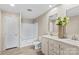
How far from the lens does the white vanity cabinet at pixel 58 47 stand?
1.69m

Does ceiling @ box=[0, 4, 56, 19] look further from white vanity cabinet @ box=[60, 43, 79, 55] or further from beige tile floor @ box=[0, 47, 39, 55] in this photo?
white vanity cabinet @ box=[60, 43, 79, 55]

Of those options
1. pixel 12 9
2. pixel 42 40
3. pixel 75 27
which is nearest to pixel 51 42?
pixel 42 40

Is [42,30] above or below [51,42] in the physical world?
above

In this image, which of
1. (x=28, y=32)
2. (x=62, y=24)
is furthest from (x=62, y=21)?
(x=28, y=32)

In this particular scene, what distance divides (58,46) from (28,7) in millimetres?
854

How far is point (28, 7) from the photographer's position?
1.85 m

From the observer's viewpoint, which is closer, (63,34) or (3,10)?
(3,10)

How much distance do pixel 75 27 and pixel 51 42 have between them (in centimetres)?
50

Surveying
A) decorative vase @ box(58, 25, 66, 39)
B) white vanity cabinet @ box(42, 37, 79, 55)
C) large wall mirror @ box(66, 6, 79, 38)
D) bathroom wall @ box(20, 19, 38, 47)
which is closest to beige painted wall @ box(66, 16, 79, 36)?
large wall mirror @ box(66, 6, 79, 38)

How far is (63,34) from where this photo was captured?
202cm

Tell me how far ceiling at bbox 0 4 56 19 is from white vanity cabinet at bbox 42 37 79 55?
1.58ft

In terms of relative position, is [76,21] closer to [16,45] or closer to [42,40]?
[42,40]

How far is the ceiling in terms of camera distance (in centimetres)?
183
